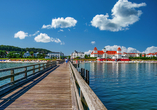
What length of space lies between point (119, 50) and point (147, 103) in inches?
5711

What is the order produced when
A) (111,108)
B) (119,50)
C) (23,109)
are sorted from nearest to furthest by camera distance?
(23,109), (111,108), (119,50)

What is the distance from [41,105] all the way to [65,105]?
0.87m

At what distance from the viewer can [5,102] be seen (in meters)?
4.40

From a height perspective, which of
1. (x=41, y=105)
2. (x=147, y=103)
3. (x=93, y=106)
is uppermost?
(x=93, y=106)

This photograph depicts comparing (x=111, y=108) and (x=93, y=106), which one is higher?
(x=93, y=106)

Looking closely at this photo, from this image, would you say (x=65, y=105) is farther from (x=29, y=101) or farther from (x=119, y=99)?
(x=119, y=99)

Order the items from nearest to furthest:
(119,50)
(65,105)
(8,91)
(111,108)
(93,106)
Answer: (93,106)
(65,105)
(8,91)
(111,108)
(119,50)

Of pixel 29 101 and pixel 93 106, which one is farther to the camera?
→ pixel 29 101

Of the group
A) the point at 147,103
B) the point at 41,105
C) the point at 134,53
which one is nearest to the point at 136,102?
the point at 147,103

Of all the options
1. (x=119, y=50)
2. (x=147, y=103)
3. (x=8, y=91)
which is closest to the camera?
(x=8, y=91)

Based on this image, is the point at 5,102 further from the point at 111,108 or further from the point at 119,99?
the point at 119,99

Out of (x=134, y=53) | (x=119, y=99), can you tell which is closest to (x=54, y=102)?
(x=119, y=99)

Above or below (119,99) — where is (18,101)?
above

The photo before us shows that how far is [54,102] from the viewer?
4449 mm
